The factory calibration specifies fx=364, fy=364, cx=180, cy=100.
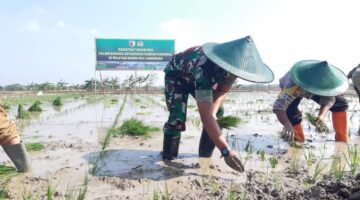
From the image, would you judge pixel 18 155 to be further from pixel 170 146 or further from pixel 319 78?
pixel 319 78

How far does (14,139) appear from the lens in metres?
2.55

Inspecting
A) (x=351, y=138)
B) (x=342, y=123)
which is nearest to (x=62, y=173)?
(x=342, y=123)

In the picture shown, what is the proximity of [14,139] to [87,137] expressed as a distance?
1.89 metres

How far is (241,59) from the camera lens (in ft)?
8.31

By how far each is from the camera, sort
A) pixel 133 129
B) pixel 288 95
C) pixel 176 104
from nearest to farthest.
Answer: pixel 176 104 → pixel 288 95 → pixel 133 129

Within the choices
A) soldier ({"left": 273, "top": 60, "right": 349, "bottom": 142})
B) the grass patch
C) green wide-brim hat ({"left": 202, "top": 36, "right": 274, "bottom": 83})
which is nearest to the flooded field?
the grass patch

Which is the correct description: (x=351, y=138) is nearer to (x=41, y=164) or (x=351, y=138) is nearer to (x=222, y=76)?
(x=222, y=76)

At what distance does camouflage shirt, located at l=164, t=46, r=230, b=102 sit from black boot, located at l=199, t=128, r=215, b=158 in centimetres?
47

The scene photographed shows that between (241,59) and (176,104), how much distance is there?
0.78 meters

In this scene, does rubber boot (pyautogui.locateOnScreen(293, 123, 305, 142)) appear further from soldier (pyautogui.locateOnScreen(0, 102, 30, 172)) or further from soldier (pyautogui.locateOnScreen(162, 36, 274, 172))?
soldier (pyautogui.locateOnScreen(0, 102, 30, 172))

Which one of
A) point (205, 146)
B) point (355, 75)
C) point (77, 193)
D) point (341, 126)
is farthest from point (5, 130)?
point (355, 75)

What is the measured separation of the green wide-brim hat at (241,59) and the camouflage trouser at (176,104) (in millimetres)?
527

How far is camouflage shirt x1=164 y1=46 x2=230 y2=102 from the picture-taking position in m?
2.51

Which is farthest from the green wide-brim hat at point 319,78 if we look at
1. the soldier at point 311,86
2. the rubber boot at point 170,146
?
the rubber boot at point 170,146
